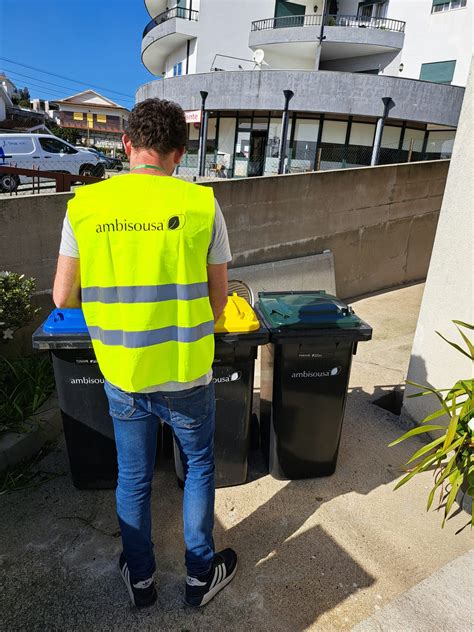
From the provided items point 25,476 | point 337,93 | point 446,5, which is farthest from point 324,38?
point 25,476

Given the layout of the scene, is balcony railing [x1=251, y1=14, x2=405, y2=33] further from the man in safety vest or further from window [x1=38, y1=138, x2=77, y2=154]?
the man in safety vest

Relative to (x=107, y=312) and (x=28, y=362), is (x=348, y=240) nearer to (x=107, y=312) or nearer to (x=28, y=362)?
(x=28, y=362)

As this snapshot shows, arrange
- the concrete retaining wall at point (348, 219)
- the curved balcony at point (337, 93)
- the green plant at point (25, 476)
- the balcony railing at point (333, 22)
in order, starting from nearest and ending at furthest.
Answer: the green plant at point (25, 476) → the concrete retaining wall at point (348, 219) → the curved balcony at point (337, 93) → the balcony railing at point (333, 22)

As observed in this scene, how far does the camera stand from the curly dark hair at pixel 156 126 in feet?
5.23

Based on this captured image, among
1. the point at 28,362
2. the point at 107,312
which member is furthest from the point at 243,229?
the point at 107,312

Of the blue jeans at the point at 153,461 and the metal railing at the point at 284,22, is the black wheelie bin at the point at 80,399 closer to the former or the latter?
the blue jeans at the point at 153,461

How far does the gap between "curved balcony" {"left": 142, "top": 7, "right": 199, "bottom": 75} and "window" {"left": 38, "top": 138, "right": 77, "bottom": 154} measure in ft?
55.3

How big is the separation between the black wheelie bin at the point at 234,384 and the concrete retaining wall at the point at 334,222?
6.96 feet

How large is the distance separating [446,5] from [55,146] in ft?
70.7

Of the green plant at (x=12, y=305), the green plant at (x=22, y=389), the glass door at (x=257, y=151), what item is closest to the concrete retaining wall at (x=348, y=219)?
the green plant at (x=12, y=305)

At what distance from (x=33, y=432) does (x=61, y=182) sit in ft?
10.5

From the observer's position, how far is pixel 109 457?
262cm

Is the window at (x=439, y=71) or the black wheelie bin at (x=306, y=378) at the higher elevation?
the window at (x=439, y=71)

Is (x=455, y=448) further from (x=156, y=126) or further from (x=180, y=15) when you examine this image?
(x=180, y=15)
